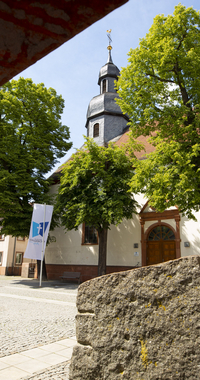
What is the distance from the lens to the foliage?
55.3 feet

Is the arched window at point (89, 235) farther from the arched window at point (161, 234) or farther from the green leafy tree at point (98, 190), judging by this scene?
the arched window at point (161, 234)

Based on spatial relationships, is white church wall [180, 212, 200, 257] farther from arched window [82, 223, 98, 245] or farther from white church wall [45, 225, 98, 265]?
arched window [82, 223, 98, 245]

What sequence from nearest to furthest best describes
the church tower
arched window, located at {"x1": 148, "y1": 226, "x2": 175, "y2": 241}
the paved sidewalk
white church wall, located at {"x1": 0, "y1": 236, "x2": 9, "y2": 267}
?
the paved sidewalk < arched window, located at {"x1": 148, "y1": 226, "x2": 175, "y2": 241} < the church tower < white church wall, located at {"x1": 0, "y1": 236, "x2": 9, "y2": 267}

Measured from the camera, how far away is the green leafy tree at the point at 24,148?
20266mm

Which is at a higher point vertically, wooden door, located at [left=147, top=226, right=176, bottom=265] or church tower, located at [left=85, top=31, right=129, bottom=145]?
church tower, located at [left=85, top=31, right=129, bottom=145]

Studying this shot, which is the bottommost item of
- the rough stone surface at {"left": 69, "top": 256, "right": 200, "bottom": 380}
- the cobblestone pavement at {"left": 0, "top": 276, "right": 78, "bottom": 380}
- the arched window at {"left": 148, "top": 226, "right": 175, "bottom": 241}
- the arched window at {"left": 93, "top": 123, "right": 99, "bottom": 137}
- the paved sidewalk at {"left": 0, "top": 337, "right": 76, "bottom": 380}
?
the cobblestone pavement at {"left": 0, "top": 276, "right": 78, "bottom": 380}

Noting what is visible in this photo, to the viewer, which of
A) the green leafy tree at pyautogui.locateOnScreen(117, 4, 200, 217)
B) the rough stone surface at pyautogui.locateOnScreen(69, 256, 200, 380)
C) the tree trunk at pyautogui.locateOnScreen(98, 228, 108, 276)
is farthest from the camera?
the tree trunk at pyautogui.locateOnScreen(98, 228, 108, 276)

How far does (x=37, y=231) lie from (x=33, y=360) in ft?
40.6

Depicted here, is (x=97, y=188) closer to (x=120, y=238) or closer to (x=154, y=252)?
(x=120, y=238)

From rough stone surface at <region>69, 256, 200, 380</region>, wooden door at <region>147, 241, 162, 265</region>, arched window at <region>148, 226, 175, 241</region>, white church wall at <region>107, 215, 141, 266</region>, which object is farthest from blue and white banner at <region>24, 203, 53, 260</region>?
rough stone surface at <region>69, 256, 200, 380</region>

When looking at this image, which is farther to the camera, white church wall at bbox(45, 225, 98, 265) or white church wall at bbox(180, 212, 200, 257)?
white church wall at bbox(45, 225, 98, 265)

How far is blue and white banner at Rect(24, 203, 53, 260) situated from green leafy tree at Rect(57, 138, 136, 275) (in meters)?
1.65

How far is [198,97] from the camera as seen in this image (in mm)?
12180

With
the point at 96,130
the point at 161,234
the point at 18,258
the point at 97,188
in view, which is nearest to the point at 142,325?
the point at 97,188
